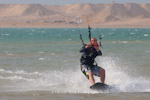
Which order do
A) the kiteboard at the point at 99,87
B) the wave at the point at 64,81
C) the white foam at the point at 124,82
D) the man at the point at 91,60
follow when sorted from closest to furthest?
the kiteboard at the point at 99,87 < the man at the point at 91,60 < the white foam at the point at 124,82 < the wave at the point at 64,81

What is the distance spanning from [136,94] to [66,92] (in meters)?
2.22

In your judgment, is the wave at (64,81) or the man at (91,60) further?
the wave at (64,81)

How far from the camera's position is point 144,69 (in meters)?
19.0

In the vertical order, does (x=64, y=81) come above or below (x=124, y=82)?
→ below

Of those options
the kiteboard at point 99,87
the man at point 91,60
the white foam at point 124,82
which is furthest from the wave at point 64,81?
the man at point 91,60

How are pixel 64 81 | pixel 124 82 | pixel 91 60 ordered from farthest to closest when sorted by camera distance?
pixel 64 81, pixel 124 82, pixel 91 60

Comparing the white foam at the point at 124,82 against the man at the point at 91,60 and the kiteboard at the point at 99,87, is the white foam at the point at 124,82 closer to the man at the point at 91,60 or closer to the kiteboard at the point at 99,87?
the kiteboard at the point at 99,87

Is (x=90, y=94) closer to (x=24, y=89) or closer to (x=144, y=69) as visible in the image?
(x=24, y=89)

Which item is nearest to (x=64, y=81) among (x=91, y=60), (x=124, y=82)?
(x=124, y=82)

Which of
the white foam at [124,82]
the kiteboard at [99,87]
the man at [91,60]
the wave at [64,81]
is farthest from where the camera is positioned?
the wave at [64,81]

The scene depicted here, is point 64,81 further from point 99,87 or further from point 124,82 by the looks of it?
point 99,87

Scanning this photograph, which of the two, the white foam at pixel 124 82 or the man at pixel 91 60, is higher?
Answer: the man at pixel 91 60

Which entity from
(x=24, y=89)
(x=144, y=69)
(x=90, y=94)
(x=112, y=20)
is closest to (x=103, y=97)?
(x=90, y=94)

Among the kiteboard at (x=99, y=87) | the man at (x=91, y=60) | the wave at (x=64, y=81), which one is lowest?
the wave at (x=64, y=81)
